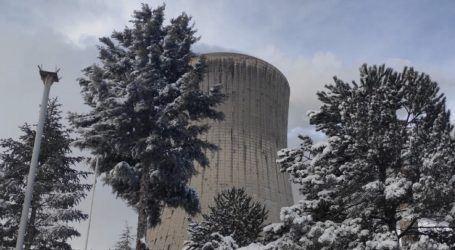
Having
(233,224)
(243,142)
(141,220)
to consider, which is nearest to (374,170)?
(141,220)

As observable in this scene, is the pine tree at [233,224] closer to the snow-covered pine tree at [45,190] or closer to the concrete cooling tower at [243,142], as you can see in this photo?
the snow-covered pine tree at [45,190]

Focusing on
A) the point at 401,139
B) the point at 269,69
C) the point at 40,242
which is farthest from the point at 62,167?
the point at 269,69

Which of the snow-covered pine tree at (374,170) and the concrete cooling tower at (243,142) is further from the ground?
the concrete cooling tower at (243,142)

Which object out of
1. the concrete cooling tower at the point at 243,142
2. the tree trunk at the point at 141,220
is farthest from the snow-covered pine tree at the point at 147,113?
the concrete cooling tower at the point at 243,142

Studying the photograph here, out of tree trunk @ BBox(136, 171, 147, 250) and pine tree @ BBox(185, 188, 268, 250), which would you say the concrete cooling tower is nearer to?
pine tree @ BBox(185, 188, 268, 250)

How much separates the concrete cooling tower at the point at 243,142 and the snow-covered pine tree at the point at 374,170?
16.2m

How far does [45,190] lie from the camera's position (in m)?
17.4

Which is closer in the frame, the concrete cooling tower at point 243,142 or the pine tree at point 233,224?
the pine tree at point 233,224

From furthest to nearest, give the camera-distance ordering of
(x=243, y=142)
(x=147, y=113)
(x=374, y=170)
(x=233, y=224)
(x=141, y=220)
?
1. (x=243, y=142)
2. (x=233, y=224)
3. (x=147, y=113)
4. (x=141, y=220)
5. (x=374, y=170)

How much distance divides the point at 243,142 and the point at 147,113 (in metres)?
16.6

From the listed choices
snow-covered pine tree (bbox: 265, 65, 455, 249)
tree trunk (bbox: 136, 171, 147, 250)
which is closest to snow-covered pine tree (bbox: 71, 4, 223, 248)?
tree trunk (bbox: 136, 171, 147, 250)

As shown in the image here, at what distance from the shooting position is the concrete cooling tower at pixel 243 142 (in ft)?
98.7

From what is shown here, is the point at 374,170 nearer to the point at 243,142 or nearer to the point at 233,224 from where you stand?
the point at 233,224

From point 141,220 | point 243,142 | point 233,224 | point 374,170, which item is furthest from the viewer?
point 243,142
